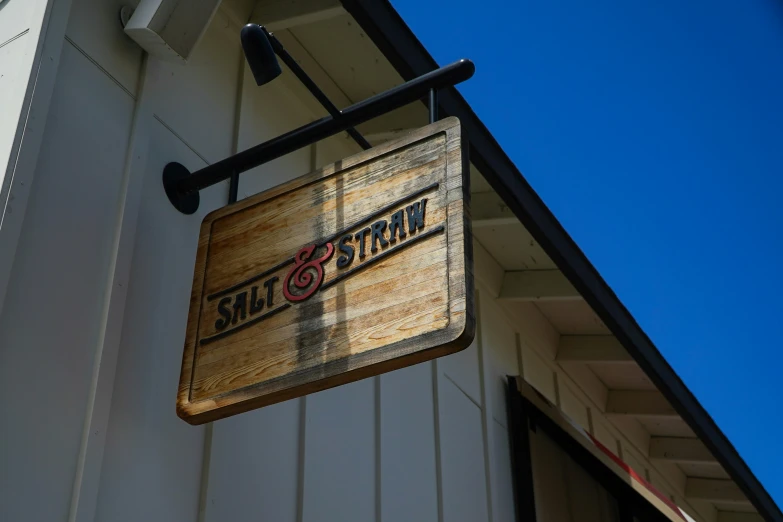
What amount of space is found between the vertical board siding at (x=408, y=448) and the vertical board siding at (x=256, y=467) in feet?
1.84

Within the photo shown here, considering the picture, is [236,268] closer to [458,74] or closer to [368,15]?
[458,74]

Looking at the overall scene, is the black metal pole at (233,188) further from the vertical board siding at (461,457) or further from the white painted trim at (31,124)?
the vertical board siding at (461,457)

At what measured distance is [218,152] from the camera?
10.1ft

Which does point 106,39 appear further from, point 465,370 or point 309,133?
point 465,370

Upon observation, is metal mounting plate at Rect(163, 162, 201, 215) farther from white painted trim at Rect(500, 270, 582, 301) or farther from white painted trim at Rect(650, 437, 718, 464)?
white painted trim at Rect(650, 437, 718, 464)

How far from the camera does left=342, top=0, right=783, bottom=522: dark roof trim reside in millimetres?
3229

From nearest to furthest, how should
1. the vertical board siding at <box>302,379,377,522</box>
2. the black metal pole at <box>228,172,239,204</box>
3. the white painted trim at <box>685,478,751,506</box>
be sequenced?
the black metal pole at <box>228,172,239,204</box> → the vertical board siding at <box>302,379,377,522</box> → the white painted trim at <box>685,478,751,506</box>

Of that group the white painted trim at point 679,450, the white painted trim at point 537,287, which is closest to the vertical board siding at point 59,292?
the white painted trim at point 537,287

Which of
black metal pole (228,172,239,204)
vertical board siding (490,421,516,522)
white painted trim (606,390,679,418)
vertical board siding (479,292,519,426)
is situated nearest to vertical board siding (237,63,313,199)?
black metal pole (228,172,239,204)

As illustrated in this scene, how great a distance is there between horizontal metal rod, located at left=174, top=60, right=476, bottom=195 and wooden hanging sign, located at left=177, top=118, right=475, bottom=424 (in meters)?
0.25

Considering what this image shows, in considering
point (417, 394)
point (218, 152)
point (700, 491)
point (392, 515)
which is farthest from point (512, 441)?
point (700, 491)

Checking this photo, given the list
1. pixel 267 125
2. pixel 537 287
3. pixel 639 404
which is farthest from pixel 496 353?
pixel 267 125

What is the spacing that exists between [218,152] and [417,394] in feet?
4.53

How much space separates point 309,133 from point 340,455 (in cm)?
119
